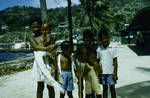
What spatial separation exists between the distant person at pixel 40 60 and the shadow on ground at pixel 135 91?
269 cm

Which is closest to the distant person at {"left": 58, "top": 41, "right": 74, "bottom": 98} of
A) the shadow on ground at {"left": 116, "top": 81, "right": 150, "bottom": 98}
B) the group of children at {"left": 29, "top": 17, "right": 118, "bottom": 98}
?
the group of children at {"left": 29, "top": 17, "right": 118, "bottom": 98}

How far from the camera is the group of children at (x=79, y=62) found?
654 cm

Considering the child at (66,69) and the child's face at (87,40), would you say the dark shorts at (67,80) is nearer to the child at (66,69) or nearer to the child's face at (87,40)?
the child at (66,69)

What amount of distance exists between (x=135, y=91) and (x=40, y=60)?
12.0ft

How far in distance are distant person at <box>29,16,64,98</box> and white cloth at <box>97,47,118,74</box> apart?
45.5 inches

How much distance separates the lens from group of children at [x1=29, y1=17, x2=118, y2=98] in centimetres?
654

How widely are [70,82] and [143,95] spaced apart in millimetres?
2266

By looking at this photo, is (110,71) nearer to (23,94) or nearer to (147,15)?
(23,94)

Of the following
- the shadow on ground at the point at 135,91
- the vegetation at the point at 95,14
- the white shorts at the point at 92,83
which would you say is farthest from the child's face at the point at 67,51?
the vegetation at the point at 95,14

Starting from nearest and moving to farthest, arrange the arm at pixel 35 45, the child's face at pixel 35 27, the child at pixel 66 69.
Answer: the arm at pixel 35 45 < the child's face at pixel 35 27 < the child at pixel 66 69

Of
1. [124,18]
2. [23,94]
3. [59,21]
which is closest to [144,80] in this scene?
[23,94]

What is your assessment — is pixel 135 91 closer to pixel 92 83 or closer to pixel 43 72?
pixel 92 83

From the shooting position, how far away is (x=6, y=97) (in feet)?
32.1

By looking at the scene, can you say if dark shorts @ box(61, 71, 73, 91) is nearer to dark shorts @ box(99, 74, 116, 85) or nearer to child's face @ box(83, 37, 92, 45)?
dark shorts @ box(99, 74, 116, 85)
